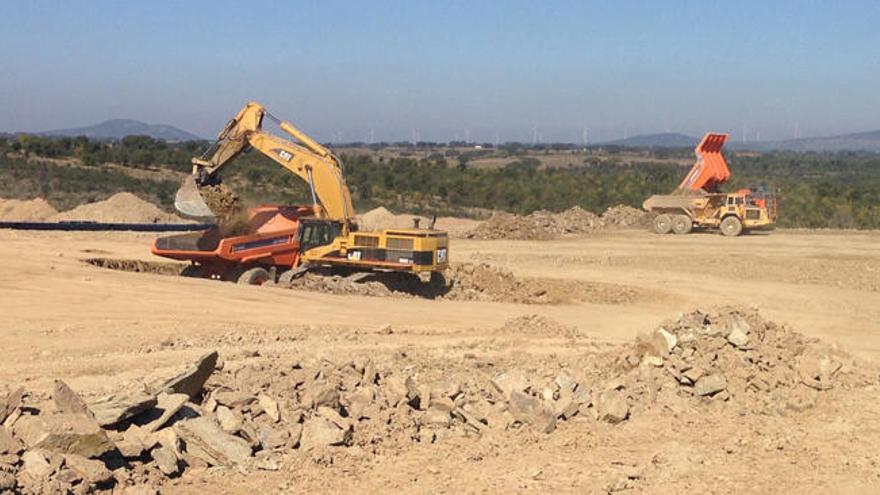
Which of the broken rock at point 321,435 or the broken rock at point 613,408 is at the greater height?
the broken rock at point 321,435

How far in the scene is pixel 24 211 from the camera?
31.4 metres

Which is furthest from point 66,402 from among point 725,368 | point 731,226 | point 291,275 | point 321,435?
point 731,226

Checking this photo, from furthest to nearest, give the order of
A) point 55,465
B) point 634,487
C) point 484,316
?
point 484,316, point 634,487, point 55,465

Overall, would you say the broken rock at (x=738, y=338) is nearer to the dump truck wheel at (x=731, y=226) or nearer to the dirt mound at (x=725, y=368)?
the dirt mound at (x=725, y=368)

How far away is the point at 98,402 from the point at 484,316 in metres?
8.48

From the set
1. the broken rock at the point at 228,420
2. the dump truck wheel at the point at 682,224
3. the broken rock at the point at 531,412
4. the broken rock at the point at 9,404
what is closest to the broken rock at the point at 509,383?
the broken rock at the point at 531,412

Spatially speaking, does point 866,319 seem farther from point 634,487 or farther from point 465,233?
point 465,233

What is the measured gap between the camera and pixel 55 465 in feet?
25.7

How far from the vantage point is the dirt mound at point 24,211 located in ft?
102

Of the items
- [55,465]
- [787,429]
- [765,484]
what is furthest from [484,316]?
[55,465]

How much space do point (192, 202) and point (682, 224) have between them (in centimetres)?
1858

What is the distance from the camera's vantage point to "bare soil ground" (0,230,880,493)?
929 centimetres

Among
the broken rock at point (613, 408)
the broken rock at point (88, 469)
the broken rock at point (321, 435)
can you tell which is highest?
the broken rock at point (88, 469)

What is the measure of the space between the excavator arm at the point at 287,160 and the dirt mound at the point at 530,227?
1301 centimetres
